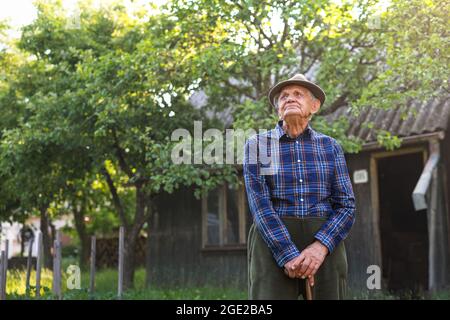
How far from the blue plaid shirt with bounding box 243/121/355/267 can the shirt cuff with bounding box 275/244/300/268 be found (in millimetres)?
106

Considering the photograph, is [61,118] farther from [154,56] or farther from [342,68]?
[342,68]

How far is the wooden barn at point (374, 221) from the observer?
9.58 m

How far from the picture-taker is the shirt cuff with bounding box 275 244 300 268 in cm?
291

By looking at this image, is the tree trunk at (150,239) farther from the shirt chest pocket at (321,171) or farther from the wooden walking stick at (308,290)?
the wooden walking stick at (308,290)

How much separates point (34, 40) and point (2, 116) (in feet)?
5.91

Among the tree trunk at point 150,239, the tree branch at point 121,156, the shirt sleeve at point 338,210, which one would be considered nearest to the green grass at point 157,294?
the tree trunk at point 150,239

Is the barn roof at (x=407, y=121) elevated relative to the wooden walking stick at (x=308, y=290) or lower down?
elevated

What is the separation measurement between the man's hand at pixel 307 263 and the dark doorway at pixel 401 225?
30.9ft

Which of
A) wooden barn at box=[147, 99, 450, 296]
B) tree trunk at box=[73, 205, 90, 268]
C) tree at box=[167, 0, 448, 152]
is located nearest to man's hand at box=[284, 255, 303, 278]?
tree at box=[167, 0, 448, 152]

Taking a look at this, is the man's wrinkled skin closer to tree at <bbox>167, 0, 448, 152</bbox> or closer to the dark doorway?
tree at <bbox>167, 0, 448, 152</bbox>

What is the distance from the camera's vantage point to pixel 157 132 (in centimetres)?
986

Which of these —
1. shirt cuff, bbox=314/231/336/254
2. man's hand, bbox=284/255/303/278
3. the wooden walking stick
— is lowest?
the wooden walking stick
